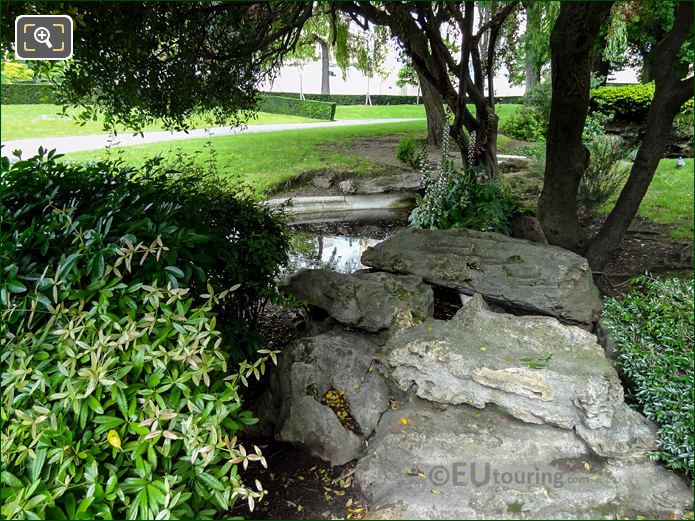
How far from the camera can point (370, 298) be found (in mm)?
3676

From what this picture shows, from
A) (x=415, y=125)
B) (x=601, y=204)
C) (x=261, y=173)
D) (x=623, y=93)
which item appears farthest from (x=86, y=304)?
(x=415, y=125)

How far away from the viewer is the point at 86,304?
2219 mm

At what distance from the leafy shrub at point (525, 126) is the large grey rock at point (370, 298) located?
40.0 ft

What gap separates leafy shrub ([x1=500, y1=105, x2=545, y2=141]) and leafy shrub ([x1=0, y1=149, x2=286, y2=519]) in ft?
46.2

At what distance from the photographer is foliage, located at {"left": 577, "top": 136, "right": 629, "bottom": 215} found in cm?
721

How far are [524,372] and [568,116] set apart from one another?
116 inches

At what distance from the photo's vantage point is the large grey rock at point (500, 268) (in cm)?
381

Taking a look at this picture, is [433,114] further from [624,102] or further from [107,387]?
[107,387]

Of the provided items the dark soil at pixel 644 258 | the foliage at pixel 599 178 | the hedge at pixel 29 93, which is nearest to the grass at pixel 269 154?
the hedge at pixel 29 93

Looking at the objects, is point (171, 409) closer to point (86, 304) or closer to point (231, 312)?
point (86, 304)

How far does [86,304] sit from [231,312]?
146cm

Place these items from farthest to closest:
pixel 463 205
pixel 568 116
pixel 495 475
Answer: pixel 463 205
pixel 568 116
pixel 495 475

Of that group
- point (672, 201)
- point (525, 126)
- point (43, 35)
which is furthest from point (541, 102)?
point (43, 35)

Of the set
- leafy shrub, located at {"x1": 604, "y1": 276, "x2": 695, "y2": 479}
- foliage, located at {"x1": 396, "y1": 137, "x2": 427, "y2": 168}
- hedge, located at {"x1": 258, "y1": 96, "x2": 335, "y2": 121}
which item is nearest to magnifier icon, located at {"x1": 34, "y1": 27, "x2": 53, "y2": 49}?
leafy shrub, located at {"x1": 604, "y1": 276, "x2": 695, "y2": 479}
